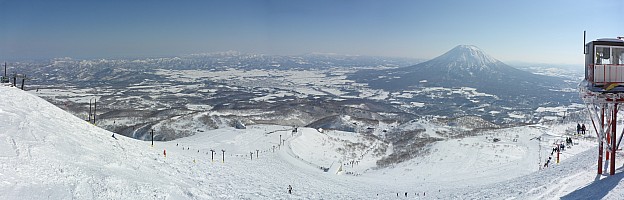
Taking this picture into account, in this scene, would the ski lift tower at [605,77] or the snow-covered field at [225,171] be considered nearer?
the ski lift tower at [605,77]

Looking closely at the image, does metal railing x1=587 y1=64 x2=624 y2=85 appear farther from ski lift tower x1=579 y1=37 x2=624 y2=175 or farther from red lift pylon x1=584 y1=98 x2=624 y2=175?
red lift pylon x1=584 y1=98 x2=624 y2=175

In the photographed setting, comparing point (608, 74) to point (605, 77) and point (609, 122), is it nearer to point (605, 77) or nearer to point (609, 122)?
point (605, 77)

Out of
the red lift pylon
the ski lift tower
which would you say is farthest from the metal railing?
the red lift pylon

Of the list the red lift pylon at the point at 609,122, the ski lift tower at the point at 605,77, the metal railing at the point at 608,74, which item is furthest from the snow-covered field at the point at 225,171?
the metal railing at the point at 608,74

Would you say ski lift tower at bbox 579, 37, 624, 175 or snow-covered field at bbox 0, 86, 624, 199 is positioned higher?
ski lift tower at bbox 579, 37, 624, 175

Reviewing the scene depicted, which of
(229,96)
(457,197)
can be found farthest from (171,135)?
(229,96)

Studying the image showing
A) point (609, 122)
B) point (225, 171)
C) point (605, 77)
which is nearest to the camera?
point (605, 77)

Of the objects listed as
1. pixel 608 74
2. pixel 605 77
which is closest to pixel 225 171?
pixel 605 77

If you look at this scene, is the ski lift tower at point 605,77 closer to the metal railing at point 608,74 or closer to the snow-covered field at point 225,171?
the metal railing at point 608,74

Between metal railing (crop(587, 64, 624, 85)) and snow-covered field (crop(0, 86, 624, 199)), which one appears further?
snow-covered field (crop(0, 86, 624, 199))
